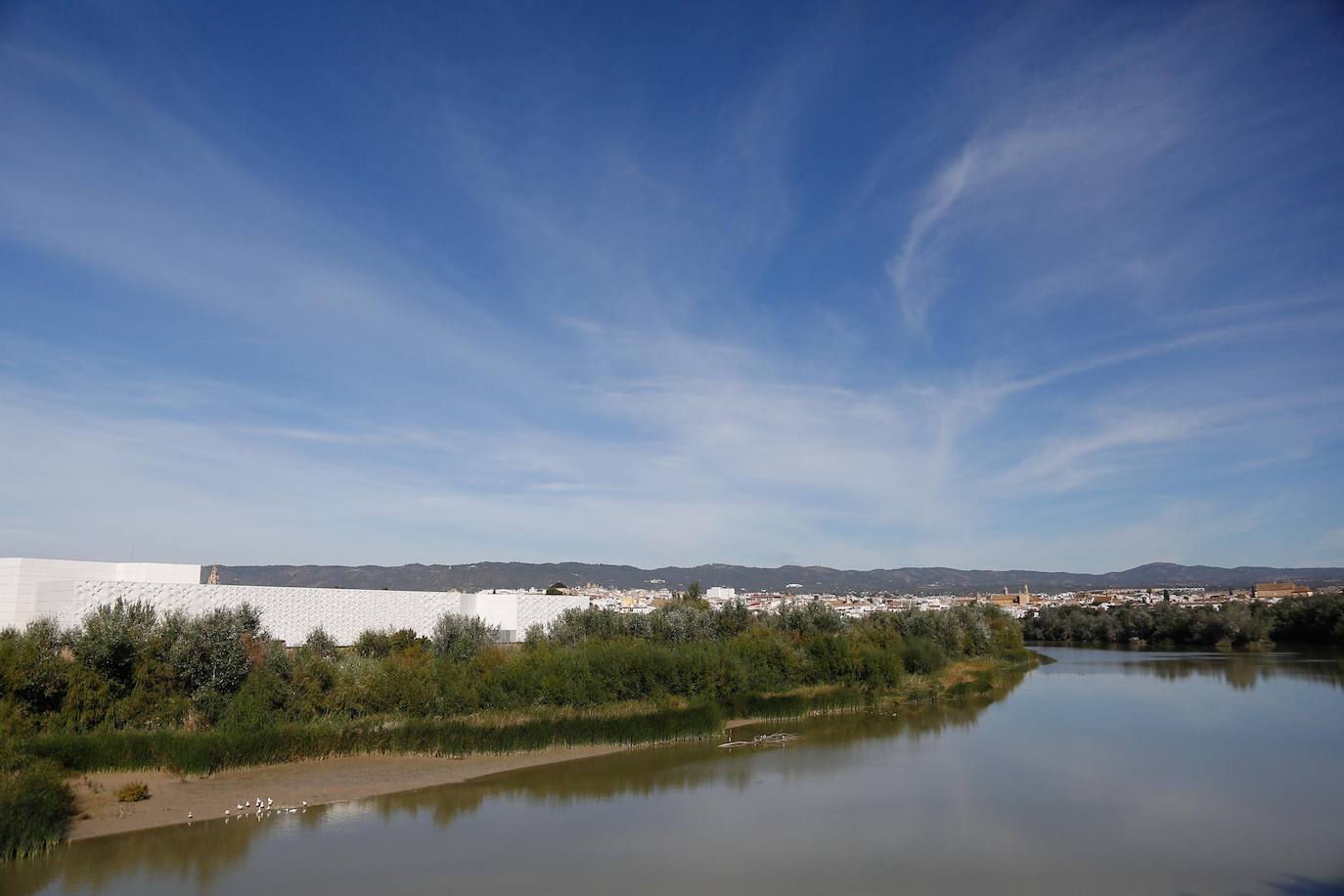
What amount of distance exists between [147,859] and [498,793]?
319 inches

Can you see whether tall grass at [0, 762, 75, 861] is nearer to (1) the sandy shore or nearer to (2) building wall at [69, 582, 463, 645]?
(1) the sandy shore

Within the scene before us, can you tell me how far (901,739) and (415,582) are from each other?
16284 centimetres

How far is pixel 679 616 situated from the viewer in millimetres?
48625

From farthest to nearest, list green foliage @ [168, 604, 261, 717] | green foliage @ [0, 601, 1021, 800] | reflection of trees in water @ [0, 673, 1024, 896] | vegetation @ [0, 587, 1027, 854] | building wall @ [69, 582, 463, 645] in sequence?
1. building wall @ [69, 582, 463, 645]
2. green foliage @ [168, 604, 261, 717]
3. green foliage @ [0, 601, 1021, 800]
4. vegetation @ [0, 587, 1027, 854]
5. reflection of trees in water @ [0, 673, 1024, 896]

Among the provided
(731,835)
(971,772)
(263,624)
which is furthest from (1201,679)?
(263,624)

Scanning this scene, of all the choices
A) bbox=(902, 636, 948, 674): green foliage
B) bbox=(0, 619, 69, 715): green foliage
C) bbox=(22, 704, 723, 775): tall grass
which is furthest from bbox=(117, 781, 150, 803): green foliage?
bbox=(902, 636, 948, 674): green foliage

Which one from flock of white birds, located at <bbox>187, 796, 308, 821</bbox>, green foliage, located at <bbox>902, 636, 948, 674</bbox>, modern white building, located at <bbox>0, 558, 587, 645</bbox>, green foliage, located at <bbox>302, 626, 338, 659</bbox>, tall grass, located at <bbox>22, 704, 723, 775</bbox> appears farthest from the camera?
green foliage, located at <bbox>902, 636, 948, 674</bbox>

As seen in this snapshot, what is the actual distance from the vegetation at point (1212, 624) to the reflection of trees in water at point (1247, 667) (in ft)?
22.2

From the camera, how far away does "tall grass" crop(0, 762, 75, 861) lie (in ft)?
52.8

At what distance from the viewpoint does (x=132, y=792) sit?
19906mm

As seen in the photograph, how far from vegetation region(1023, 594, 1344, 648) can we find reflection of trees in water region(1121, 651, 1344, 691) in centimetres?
677

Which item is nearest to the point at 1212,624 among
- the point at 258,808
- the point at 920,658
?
the point at 920,658

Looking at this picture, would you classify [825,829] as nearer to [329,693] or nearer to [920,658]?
[329,693]

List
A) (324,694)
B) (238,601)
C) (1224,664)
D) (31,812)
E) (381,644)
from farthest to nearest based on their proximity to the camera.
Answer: (1224,664)
(238,601)
(381,644)
(324,694)
(31,812)
